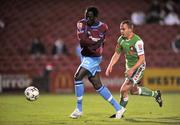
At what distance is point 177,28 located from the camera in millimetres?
24641

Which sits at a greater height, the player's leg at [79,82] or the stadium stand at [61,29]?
the stadium stand at [61,29]

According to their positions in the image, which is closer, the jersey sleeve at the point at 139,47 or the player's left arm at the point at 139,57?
the player's left arm at the point at 139,57

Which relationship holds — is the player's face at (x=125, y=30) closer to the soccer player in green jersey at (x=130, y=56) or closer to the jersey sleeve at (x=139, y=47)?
the soccer player in green jersey at (x=130, y=56)

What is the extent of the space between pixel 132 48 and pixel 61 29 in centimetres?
1319

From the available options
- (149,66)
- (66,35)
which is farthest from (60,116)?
(66,35)

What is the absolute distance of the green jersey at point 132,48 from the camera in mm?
11028

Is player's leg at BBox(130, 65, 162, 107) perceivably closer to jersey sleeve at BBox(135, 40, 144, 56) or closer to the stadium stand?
jersey sleeve at BBox(135, 40, 144, 56)

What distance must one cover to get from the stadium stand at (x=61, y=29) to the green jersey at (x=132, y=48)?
1014 cm

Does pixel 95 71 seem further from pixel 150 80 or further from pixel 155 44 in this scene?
pixel 155 44

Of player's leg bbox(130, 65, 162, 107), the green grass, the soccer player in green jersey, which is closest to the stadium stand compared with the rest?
the green grass

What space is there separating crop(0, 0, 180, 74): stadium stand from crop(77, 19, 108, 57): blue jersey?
34.5ft

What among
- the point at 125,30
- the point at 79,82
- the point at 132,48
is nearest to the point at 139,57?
the point at 132,48

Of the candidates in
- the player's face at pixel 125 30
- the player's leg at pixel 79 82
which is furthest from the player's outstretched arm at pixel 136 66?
the player's leg at pixel 79 82

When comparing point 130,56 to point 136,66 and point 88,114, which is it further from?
point 88,114
